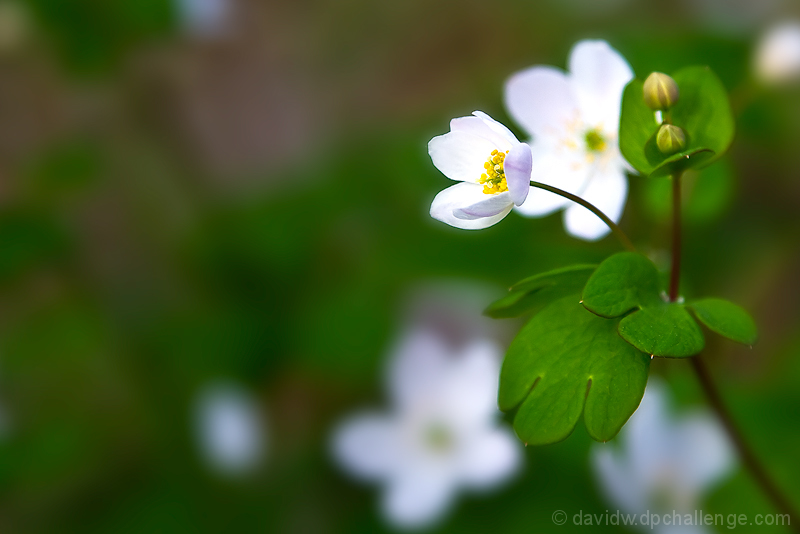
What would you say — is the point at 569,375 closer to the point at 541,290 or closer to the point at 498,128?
the point at 541,290

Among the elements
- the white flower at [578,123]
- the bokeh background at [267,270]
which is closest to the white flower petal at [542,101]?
the white flower at [578,123]

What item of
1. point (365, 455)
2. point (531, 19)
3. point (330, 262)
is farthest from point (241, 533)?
point (531, 19)

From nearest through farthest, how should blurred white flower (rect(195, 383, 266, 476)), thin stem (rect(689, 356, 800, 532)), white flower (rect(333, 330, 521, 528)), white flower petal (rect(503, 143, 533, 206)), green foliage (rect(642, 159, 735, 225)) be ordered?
white flower petal (rect(503, 143, 533, 206)) → thin stem (rect(689, 356, 800, 532)) → green foliage (rect(642, 159, 735, 225)) → white flower (rect(333, 330, 521, 528)) → blurred white flower (rect(195, 383, 266, 476))

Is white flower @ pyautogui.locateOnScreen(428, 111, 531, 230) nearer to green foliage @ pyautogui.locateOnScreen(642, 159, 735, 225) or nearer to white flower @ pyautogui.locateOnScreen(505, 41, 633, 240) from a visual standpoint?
white flower @ pyautogui.locateOnScreen(505, 41, 633, 240)

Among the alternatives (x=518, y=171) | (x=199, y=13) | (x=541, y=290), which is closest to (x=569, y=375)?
(x=541, y=290)

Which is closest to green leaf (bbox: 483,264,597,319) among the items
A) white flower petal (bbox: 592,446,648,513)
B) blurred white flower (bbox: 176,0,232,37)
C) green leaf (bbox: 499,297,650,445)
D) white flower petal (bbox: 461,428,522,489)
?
green leaf (bbox: 499,297,650,445)

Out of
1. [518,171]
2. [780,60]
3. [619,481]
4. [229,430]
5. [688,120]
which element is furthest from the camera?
[229,430]
